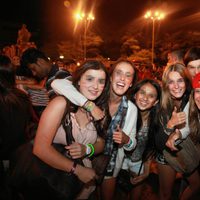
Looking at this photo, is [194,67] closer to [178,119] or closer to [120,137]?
[178,119]

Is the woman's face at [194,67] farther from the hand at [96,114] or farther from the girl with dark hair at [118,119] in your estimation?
the hand at [96,114]

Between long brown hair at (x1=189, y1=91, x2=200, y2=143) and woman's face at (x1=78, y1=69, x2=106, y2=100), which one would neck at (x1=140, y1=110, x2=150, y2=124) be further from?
woman's face at (x1=78, y1=69, x2=106, y2=100)

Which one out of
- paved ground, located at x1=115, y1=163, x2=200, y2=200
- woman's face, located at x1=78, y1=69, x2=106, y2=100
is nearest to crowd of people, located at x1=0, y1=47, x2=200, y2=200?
woman's face, located at x1=78, y1=69, x2=106, y2=100

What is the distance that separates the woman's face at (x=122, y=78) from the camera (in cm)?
333

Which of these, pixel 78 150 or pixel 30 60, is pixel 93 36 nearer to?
pixel 30 60

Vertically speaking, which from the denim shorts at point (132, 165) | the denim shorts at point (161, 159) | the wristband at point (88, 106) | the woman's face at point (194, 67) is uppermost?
the woman's face at point (194, 67)

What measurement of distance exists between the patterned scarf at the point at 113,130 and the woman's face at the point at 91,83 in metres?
0.64

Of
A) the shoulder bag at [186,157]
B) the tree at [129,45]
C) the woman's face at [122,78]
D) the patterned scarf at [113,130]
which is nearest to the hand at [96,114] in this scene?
the patterned scarf at [113,130]

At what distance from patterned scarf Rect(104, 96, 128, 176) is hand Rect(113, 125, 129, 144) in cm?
20

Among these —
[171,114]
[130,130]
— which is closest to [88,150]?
[130,130]

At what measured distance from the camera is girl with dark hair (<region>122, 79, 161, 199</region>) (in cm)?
357

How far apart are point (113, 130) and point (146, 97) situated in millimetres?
767

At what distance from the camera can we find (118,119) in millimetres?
3256

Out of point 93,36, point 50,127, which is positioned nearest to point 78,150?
point 50,127
